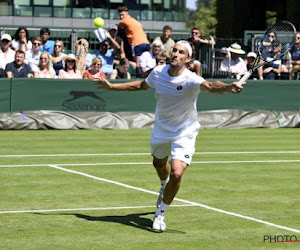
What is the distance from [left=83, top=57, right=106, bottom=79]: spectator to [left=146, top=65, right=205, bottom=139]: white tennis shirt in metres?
11.0

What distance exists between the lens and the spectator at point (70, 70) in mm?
20422

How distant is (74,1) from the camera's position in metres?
50.6

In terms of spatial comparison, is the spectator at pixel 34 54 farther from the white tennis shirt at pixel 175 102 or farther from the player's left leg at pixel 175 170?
the player's left leg at pixel 175 170

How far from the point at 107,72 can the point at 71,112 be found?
1931 mm

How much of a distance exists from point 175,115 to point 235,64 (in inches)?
563

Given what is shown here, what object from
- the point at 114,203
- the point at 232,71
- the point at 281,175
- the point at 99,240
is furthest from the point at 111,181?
the point at 232,71

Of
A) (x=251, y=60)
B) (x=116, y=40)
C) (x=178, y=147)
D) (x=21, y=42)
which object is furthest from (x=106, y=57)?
(x=178, y=147)

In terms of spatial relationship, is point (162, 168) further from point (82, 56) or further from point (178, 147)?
point (82, 56)

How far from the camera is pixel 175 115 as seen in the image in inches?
354

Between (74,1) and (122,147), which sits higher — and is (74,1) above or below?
above

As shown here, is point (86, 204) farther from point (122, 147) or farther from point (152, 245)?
point (122, 147)

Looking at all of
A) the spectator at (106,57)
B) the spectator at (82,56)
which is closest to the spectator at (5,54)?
the spectator at (82,56)

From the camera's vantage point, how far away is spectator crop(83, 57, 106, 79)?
2014 cm

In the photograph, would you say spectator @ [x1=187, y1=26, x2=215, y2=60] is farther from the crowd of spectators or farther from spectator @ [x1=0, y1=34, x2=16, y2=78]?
spectator @ [x1=0, y1=34, x2=16, y2=78]
